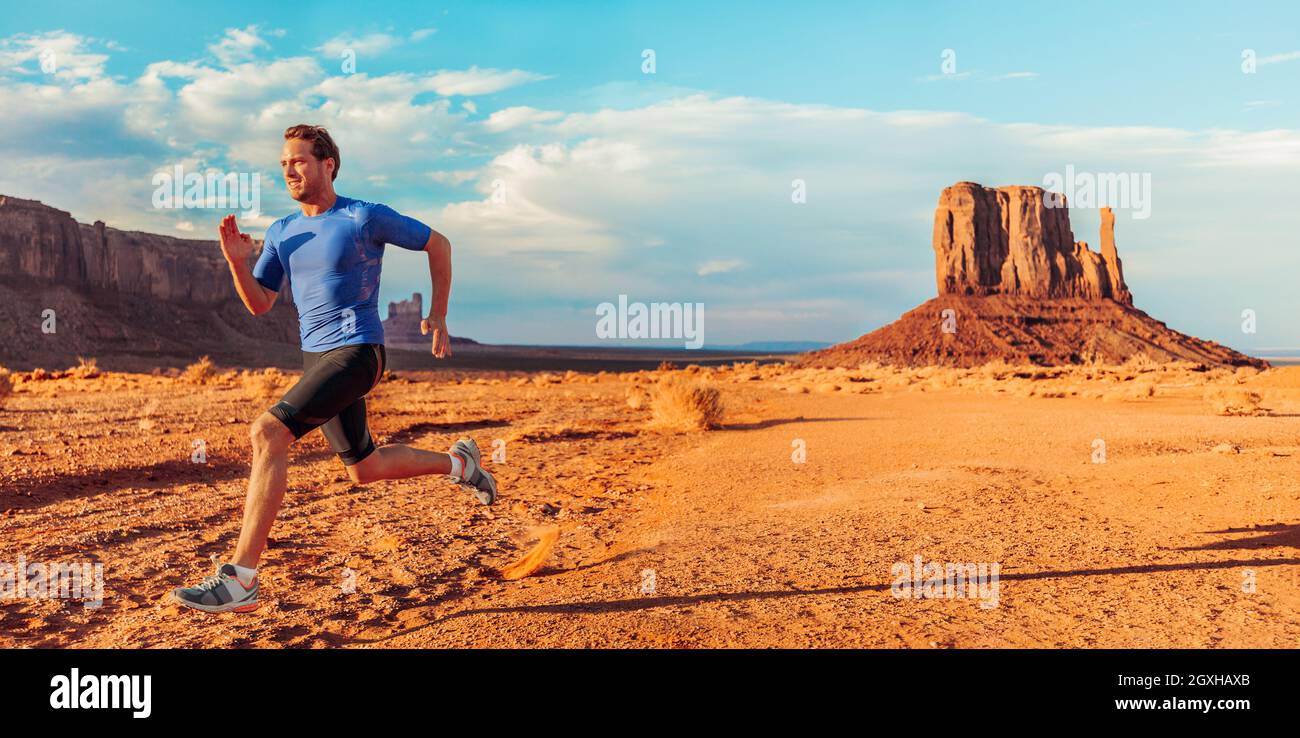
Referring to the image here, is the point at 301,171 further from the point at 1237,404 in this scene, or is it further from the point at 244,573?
the point at 1237,404

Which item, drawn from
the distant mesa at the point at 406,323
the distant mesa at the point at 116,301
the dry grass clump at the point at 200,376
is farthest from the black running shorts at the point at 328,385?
the distant mesa at the point at 406,323

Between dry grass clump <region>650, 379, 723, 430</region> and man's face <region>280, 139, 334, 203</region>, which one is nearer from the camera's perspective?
man's face <region>280, 139, 334, 203</region>

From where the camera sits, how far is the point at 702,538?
6.45 metres

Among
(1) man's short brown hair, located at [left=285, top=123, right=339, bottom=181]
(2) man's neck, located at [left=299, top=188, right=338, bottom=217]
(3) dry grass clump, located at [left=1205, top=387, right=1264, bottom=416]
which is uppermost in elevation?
(1) man's short brown hair, located at [left=285, top=123, right=339, bottom=181]

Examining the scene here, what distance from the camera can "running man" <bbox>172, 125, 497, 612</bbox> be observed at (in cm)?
406

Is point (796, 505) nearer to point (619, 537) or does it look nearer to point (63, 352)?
point (619, 537)

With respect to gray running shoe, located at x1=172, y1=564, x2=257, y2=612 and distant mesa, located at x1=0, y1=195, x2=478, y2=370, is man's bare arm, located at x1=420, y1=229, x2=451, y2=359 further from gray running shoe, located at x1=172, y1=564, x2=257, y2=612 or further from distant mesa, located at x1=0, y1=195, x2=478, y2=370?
distant mesa, located at x1=0, y1=195, x2=478, y2=370

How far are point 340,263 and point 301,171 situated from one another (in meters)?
0.52

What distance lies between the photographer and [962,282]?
91.4 metres

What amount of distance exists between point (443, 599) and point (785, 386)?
30.9m

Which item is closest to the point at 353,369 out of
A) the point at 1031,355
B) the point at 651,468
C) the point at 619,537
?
the point at 619,537

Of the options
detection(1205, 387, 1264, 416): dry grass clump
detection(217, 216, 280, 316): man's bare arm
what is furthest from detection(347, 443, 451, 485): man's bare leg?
detection(1205, 387, 1264, 416): dry grass clump

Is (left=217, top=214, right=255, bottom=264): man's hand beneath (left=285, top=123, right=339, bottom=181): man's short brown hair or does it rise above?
beneath

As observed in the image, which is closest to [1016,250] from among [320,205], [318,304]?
[320,205]
